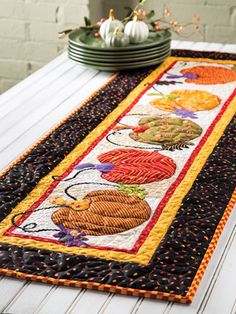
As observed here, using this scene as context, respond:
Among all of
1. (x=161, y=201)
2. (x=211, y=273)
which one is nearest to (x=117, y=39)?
(x=161, y=201)

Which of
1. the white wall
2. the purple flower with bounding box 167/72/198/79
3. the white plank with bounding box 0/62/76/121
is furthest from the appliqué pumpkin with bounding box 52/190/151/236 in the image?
the white wall

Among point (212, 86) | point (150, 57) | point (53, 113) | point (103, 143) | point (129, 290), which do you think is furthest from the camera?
point (150, 57)

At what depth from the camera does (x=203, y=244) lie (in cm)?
146

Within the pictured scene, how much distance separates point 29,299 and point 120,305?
0.49 ft

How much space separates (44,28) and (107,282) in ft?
8.33

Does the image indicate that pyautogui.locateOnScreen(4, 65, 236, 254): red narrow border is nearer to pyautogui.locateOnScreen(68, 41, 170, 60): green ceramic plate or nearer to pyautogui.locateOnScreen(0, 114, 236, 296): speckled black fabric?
pyautogui.locateOnScreen(0, 114, 236, 296): speckled black fabric

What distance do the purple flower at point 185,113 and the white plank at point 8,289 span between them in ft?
2.97

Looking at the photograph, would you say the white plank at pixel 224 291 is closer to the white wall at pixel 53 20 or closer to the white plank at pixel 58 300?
the white plank at pixel 58 300

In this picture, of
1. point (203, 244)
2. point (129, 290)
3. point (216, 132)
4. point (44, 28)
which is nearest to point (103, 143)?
point (216, 132)

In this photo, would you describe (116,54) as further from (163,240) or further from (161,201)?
(163,240)

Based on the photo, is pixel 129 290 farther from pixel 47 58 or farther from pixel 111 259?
pixel 47 58

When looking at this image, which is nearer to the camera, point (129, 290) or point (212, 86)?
point (129, 290)

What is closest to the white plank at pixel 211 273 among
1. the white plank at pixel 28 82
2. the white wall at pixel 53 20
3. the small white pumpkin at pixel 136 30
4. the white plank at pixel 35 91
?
the white plank at pixel 35 91

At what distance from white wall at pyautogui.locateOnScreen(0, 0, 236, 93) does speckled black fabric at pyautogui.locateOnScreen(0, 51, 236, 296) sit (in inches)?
65.8
